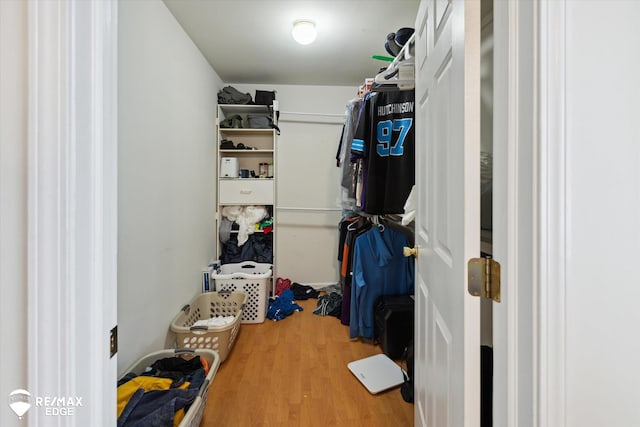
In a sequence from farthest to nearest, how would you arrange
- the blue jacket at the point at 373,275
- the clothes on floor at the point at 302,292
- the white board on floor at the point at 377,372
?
the clothes on floor at the point at 302,292
the blue jacket at the point at 373,275
the white board on floor at the point at 377,372

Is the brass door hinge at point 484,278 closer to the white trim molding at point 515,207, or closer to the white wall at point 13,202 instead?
the white trim molding at point 515,207

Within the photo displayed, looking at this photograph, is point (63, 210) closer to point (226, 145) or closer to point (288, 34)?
point (288, 34)

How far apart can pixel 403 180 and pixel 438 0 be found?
3.08ft

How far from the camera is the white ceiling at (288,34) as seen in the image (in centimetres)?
187

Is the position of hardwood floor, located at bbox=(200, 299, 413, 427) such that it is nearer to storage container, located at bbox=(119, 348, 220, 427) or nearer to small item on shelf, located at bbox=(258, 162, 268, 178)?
storage container, located at bbox=(119, 348, 220, 427)

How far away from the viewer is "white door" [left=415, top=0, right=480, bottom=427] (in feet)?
2.09

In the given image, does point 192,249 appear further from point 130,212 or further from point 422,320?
point 422,320

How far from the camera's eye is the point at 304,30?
6.60 ft

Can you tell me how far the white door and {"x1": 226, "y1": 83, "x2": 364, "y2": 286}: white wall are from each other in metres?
2.14

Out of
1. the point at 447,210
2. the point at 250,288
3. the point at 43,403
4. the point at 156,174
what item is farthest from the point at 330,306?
the point at 43,403

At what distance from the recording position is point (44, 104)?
19.2 inches

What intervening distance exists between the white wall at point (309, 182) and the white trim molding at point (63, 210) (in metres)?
2.78
